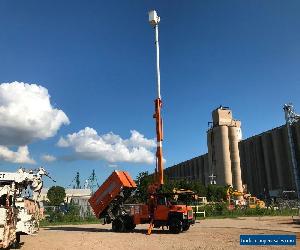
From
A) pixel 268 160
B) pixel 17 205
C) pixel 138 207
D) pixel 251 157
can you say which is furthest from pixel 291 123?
pixel 17 205

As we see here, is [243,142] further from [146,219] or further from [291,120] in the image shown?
[146,219]

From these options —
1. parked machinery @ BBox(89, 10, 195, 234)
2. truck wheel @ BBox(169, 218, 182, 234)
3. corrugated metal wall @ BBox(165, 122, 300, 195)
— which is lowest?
truck wheel @ BBox(169, 218, 182, 234)

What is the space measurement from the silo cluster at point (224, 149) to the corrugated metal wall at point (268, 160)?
6928mm

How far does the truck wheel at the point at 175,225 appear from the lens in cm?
2181

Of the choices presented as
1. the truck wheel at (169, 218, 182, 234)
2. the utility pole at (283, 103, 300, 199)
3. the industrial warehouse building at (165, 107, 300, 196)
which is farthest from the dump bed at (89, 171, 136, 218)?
the industrial warehouse building at (165, 107, 300, 196)

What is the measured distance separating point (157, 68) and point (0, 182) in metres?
18.8

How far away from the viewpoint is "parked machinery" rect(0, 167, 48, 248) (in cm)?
1359

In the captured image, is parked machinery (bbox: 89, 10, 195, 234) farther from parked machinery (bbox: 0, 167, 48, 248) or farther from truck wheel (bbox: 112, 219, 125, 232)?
parked machinery (bbox: 0, 167, 48, 248)

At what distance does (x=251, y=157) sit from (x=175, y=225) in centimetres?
9159

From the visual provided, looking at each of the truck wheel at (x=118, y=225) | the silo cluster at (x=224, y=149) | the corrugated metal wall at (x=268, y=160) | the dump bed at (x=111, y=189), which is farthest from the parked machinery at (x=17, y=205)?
the silo cluster at (x=224, y=149)

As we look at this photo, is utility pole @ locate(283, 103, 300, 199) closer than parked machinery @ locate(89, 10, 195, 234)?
No

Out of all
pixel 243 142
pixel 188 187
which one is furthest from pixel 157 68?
pixel 243 142

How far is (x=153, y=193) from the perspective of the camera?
23375 millimetres

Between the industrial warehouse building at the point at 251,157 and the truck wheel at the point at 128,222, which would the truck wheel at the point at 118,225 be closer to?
the truck wheel at the point at 128,222
